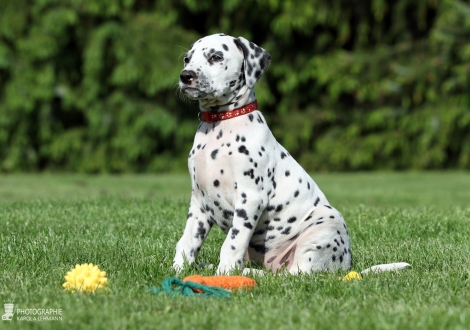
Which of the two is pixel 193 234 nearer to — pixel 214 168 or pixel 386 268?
pixel 214 168

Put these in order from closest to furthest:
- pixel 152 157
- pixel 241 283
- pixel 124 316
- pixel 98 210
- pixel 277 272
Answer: pixel 124 316
pixel 241 283
pixel 277 272
pixel 98 210
pixel 152 157

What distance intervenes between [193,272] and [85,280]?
91cm

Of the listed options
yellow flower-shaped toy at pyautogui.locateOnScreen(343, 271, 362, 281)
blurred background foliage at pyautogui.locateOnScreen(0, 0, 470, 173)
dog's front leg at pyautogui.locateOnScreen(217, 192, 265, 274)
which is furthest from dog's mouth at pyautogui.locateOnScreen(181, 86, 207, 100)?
blurred background foliage at pyautogui.locateOnScreen(0, 0, 470, 173)

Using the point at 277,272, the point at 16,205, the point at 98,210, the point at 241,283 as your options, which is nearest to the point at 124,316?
the point at 241,283

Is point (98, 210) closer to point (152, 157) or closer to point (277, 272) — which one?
point (277, 272)

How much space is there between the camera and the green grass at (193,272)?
3867 mm

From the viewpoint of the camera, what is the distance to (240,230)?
5102 millimetres

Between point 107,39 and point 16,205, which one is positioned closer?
point 16,205

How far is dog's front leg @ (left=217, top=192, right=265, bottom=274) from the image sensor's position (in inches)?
201

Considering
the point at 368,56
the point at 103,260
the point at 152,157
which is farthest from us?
the point at 152,157

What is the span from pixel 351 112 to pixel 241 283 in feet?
49.9

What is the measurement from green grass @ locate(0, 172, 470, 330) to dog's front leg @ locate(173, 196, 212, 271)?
18 centimetres

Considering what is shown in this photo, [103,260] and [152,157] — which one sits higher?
[103,260]

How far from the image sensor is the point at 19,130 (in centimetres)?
1925
